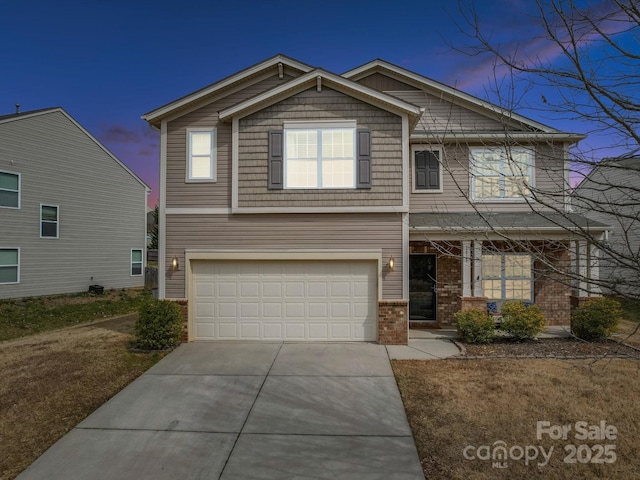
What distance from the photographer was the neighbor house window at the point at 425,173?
1109 centimetres

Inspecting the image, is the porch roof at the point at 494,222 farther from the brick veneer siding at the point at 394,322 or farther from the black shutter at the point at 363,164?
the brick veneer siding at the point at 394,322

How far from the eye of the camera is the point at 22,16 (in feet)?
42.0

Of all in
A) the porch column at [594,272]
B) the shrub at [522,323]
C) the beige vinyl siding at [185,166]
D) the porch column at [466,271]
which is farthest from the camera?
the porch column at [466,271]

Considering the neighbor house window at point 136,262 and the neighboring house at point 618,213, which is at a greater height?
the neighboring house at point 618,213

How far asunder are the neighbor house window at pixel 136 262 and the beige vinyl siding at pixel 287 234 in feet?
48.6

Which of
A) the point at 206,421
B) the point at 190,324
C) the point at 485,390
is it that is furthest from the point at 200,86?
the point at 485,390

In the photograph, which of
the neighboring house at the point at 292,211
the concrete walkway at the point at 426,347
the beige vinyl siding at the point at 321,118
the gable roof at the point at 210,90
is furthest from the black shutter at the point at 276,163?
the concrete walkway at the point at 426,347

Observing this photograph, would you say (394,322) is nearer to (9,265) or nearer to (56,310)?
(56,310)

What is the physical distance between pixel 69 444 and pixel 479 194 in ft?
34.8

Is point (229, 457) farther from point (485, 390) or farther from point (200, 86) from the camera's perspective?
point (200, 86)

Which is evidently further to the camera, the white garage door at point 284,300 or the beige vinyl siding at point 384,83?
the beige vinyl siding at point 384,83

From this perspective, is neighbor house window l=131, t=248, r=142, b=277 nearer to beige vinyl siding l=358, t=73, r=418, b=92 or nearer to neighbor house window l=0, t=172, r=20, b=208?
neighbor house window l=0, t=172, r=20, b=208

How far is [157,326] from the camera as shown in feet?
27.4

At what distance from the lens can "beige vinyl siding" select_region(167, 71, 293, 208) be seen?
9.19m
